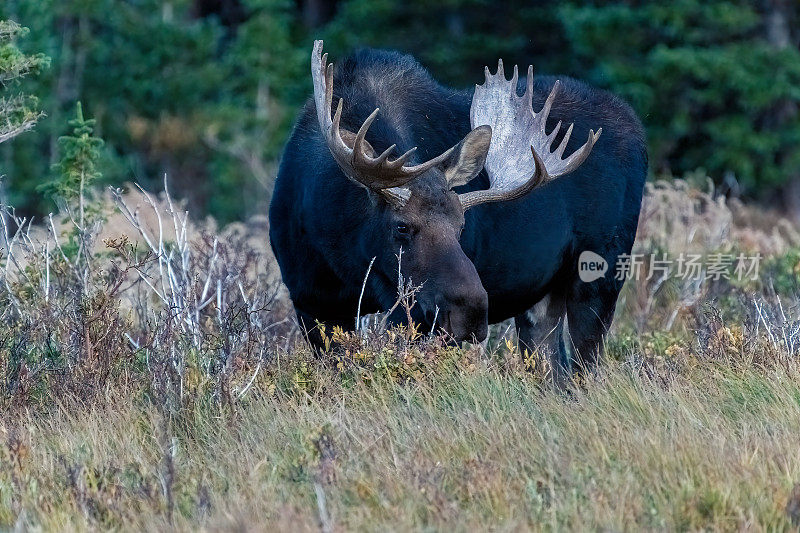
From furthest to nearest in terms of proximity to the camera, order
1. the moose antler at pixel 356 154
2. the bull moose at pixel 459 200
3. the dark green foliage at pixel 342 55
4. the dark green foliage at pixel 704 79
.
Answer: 1. the dark green foliage at pixel 342 55
2. the dark green foliage at pixel 704 79
3. the bull moose at pixel 459 200
4. the moose antler at pixel 356 154

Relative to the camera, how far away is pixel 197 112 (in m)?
22.9

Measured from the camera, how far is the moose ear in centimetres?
680

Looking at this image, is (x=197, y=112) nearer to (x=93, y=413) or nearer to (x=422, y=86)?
(x=422, y=86)

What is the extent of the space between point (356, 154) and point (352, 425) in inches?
56.8

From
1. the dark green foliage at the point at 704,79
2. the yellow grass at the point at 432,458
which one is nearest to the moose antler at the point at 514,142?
the yellow grass at the point at 432,458

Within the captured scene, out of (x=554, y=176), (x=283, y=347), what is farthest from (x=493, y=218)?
(x=283, y=347)

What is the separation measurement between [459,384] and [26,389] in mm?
2133

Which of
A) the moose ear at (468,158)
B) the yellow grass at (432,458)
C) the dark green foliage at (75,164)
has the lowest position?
the yellow grass at (432,458)

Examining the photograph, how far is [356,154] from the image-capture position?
6.45m

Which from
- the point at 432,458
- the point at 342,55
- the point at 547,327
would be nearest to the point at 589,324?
the point at 547,327

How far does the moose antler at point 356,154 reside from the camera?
6.41 m

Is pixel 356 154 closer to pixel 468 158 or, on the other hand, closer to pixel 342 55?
pixel 468 158

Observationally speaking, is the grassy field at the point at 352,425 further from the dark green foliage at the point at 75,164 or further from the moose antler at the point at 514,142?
the moose antler at the point at 514,142

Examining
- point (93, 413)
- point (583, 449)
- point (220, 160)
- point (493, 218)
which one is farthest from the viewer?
point (220, 160)
